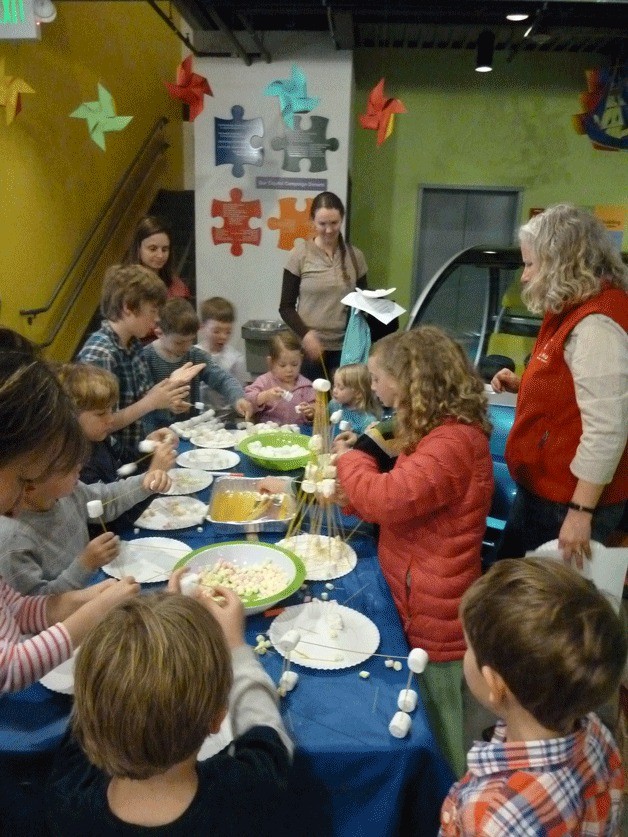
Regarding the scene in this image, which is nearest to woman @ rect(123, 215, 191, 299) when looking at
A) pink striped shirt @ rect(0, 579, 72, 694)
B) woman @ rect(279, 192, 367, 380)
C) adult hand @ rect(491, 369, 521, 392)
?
woman @ rect(279, 192, 367, 380)

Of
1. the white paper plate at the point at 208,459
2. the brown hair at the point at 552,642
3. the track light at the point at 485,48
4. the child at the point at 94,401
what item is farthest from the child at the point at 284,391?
the track light at the point at 485,48

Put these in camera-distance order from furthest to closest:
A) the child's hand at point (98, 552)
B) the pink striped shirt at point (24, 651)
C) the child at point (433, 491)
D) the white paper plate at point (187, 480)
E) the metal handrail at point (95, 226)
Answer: the metal handrail at point (95, 226), the white paper plate at point (187, 480), the child at point (433, 491), the child's hand at point (98, 552), the pink striped shirt at point (24, 651)

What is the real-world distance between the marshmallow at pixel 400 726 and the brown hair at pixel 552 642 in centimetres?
24

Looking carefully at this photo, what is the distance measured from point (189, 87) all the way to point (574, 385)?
A: 3629 millimetres

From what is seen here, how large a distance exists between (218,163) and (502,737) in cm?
476

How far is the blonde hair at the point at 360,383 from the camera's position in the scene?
9.57 ft

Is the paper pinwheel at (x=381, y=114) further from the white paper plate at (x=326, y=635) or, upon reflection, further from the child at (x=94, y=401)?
the white paper plate at (x=326, y=635)

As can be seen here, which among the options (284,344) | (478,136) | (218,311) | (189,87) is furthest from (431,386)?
(478,136)

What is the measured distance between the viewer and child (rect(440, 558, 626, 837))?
101 centimetres

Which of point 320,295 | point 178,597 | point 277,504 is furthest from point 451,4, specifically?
point 178,597

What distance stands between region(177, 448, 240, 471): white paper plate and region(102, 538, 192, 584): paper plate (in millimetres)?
632

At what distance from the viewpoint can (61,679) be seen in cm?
135

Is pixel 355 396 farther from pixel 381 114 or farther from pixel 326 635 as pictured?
pixel 381 114

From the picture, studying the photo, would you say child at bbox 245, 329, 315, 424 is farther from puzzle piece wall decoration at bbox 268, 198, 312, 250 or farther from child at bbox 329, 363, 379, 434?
puzzle piece wall decoration at bbox 268, 198, 312, 250
